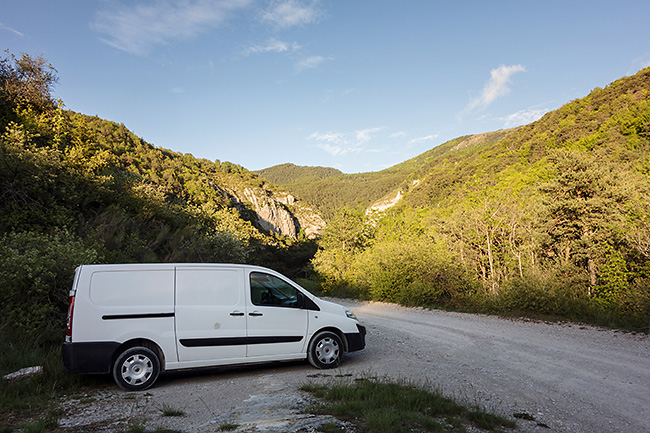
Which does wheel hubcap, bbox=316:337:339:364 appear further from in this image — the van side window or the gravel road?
the van side window

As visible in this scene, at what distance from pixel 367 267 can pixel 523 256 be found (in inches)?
391

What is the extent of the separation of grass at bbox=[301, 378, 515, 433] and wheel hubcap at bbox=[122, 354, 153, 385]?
2537 mm

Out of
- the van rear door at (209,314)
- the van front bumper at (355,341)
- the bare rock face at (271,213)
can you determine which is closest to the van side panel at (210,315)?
the van rear door at (209,314)

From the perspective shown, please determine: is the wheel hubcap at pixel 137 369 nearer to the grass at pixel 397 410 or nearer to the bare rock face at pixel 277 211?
the grass at pixel 397 410

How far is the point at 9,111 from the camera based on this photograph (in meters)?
15.5

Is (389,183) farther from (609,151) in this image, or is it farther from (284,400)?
(284,400)

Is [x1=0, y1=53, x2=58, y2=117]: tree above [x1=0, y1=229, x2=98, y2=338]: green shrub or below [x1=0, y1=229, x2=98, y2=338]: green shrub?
above

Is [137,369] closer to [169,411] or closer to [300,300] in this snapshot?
[169,411]

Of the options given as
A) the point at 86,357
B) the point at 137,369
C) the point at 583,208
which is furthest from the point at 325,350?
the point at 583,208

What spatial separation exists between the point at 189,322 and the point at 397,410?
347 centimetres

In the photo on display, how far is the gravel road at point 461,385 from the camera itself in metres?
3.92

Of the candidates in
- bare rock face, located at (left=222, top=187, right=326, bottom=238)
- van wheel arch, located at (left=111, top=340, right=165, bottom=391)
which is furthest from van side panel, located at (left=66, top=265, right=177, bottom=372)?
bare rock face, located at (left=222, top=187, right=326, bottom=238)

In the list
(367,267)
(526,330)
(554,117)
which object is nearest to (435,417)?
(526,330)

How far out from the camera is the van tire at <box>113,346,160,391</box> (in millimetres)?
5285
